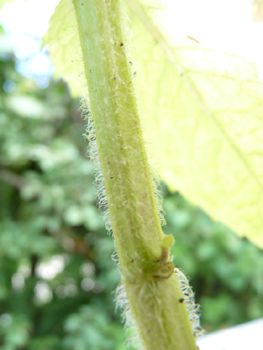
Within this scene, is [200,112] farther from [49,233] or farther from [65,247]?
[49,233]

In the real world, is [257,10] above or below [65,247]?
below

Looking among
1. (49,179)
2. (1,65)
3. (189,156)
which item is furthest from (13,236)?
(189,156)

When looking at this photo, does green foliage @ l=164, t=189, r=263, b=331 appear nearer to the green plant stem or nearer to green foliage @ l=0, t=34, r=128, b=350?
green foliage @ l=0, t=34, r=128, b=350

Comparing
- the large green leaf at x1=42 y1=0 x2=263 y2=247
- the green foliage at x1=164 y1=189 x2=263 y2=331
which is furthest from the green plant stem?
the green foliage at x1=164 y1=189 x2=263 y2=331

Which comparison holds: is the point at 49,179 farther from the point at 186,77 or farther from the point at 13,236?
the point at 186,77

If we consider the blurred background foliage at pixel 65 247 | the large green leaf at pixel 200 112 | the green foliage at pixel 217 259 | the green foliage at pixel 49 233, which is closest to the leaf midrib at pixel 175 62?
the large green leaf at pixel 200 112

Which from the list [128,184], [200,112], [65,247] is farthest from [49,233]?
[128,184]
